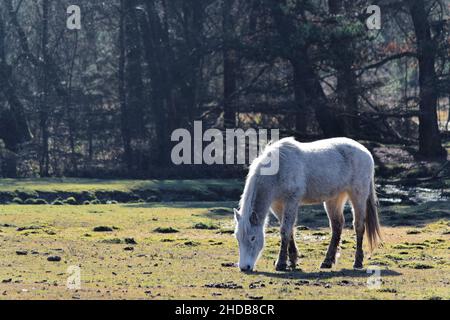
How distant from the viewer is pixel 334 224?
20562 millimetres

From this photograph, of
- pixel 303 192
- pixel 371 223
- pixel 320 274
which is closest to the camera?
pixel 320 274

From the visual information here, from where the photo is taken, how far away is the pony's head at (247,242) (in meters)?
18.3

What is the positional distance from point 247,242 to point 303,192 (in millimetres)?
1795

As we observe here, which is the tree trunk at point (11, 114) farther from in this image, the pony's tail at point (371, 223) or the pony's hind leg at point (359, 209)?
the pony's hind leg at point (359, 209)

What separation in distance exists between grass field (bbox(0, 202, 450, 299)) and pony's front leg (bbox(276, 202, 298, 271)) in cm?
33

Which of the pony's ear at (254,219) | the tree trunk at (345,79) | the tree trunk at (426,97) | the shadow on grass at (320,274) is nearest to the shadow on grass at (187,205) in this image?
the tree trunk at (345,79)

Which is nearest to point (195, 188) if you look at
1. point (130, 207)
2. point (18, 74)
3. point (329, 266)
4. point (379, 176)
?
point (130, 207)

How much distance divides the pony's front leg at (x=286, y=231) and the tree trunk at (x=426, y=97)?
26085 millimetres

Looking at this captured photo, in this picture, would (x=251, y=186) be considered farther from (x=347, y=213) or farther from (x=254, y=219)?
(x=347, y=213)

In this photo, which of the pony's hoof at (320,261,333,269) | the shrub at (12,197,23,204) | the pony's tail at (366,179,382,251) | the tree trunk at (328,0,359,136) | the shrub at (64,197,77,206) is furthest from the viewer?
the tree trunk at (328,0,359,136)

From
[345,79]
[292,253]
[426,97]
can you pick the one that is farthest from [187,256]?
[426,97]

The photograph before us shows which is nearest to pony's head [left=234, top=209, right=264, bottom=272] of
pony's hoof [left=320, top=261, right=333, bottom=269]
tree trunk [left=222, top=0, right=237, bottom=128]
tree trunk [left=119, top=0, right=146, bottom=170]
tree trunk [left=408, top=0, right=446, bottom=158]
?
pony's hoof [left=320, top=261, right=333, bottom=269]

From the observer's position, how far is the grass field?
1636cm

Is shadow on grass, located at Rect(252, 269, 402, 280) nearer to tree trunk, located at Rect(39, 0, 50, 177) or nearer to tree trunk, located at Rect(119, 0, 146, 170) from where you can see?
tree trunk, located at Rect(39, 0, 50, 177)
